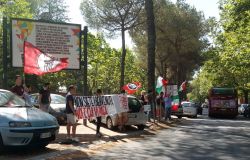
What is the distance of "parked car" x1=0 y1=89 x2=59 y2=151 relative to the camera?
35.6 feet

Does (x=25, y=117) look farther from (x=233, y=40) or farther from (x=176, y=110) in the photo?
(x=233, y=40)

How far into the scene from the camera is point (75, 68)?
60.6ft

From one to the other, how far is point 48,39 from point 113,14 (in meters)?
23.0

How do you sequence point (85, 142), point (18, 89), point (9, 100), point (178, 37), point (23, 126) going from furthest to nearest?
point (178, 37) → point (85, 142) → point (18, 89) → point (9, 100) → point (23, 126)

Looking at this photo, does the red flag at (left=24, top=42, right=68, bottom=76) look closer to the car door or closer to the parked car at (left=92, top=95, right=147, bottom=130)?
the parked car at (left=92, top=95, right=147, bottom=130)

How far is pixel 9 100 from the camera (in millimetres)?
12242

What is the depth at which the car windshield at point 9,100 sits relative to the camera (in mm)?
11969

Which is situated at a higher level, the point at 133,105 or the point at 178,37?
the point at 178,37

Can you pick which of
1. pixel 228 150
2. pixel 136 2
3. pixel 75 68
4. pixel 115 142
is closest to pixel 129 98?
pixel 75 68

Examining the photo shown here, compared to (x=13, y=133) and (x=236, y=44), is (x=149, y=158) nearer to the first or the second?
(x=13, y=133)

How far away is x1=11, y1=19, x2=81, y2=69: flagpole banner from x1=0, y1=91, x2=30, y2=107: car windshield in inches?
190

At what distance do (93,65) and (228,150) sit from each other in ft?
197

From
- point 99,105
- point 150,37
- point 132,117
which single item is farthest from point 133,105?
point 150,37

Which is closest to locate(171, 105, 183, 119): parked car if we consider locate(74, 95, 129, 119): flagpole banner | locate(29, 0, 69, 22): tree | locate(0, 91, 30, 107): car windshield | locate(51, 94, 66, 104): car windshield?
locate(51, 94, 66, 104): car windshield
